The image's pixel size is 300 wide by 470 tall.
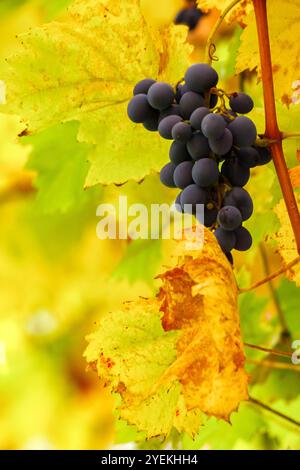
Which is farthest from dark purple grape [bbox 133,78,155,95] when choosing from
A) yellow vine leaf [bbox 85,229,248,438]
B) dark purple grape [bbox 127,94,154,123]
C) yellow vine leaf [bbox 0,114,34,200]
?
yellow vine leaf [bbox 0,114,34,200]

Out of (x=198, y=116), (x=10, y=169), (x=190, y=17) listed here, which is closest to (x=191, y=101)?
(x=198, y=116)

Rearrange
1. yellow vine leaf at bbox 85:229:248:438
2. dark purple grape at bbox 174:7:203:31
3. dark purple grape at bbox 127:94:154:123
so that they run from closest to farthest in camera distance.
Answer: yellow vine leaf at bbox 85:229:248:438
dark purple grape at bbox 127:94:154:123
dark purple grape at bbox 174:7:203:31

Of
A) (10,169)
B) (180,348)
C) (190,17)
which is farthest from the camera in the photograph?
(10,169)

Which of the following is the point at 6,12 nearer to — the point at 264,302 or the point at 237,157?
the point at 264,302

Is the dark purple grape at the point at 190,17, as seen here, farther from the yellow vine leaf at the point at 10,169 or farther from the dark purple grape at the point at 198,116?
the dark purple grape at the point at 198,116

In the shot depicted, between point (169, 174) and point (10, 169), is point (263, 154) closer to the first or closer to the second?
point (169, 174)

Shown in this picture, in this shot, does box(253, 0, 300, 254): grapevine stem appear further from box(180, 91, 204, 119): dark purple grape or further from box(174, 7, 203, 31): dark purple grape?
box(174, 7, 203, 31): dark purple grape

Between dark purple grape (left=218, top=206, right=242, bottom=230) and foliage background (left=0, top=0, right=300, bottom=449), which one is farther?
foliage background (left=0, top=0, right=300, bottom=449)

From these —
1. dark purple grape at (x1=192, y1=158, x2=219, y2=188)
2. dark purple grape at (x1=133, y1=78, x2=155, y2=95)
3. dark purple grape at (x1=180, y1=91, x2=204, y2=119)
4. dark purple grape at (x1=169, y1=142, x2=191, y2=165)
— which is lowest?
dark purple grape at (x1=192, y1=158, x2=219, y2=188)
